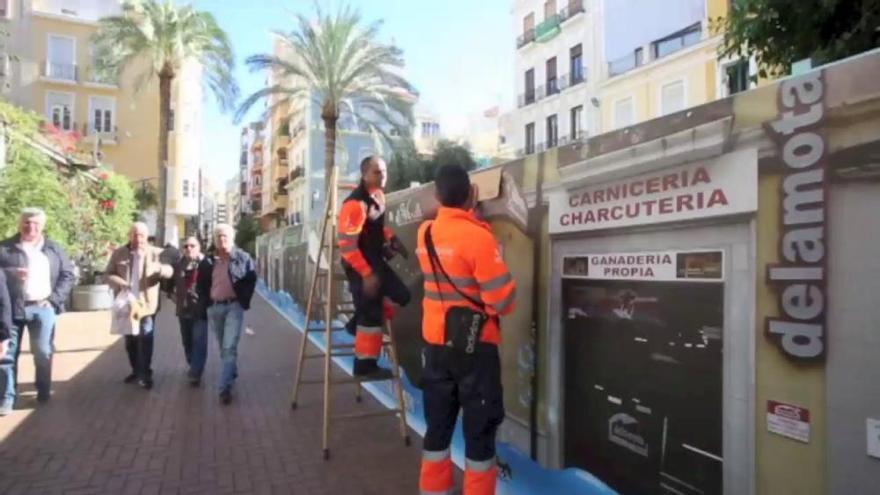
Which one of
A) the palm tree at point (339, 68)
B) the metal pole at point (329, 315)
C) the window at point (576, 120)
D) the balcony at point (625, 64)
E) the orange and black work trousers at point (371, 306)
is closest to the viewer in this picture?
the orange and black work trousers at point (371, 306)

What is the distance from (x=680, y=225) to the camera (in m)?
3.01

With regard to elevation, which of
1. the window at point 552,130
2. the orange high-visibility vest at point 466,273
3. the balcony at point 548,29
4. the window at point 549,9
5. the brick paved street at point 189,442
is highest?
the window at point 549,9

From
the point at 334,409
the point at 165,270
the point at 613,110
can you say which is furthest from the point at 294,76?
the point at 334,409

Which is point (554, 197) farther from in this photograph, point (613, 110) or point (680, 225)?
point (613, 110)

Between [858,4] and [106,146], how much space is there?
44.4 m

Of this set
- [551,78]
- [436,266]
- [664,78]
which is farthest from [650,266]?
[551,78]

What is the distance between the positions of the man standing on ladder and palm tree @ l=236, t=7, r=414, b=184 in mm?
19045

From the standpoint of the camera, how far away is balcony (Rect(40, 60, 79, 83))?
136 ft

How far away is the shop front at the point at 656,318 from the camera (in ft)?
8.96

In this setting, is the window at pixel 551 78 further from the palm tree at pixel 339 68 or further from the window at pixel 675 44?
the palm tree at pixel 339 68

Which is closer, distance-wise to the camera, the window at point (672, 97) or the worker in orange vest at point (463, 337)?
the worker in orange vest at point (463, 337)

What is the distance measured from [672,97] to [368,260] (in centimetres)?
2933

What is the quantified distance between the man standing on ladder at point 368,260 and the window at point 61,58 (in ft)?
147

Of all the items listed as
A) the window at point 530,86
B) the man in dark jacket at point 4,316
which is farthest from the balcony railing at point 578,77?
the man in dark jacket at point 4,316
